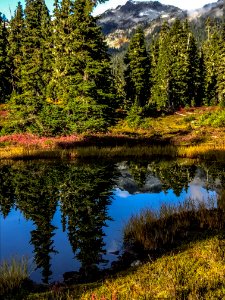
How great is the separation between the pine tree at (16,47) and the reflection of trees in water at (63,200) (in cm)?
4175

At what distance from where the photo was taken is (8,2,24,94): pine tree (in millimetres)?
61031

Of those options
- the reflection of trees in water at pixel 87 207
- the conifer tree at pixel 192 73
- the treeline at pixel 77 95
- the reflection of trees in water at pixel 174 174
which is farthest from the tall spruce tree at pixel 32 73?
the conifer tree at pixel 192 73

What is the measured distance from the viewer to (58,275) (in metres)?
8.11

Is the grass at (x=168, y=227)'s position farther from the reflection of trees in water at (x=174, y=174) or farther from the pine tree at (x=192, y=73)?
the pine tree at (x=192, y=73)

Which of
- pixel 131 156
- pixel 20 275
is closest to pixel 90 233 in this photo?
pixel 20 275

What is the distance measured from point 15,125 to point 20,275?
92.8 feet

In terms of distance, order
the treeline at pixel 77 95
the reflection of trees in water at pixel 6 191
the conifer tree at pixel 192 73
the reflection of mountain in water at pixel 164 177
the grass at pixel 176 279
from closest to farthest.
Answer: the grass at pixel 176 279, the reflection of trees in water at pixel 6 191, the reflection of mountain in water at pixel 164 177, the treeline at pixel 77 95, the conifer tree at pixel 192 73

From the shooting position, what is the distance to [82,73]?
32219 millimetres

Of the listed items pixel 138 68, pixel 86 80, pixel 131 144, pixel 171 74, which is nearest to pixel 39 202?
pixel 131 144

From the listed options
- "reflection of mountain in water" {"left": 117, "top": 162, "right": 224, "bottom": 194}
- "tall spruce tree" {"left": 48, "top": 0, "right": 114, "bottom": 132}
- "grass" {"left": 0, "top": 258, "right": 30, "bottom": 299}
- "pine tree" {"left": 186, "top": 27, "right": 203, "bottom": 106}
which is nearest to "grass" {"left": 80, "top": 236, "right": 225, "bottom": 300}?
"grass" {"left": 0, "top": 258, "right": 30, "bottom": 299}

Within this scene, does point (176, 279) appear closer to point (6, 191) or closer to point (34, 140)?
point (6, 191)

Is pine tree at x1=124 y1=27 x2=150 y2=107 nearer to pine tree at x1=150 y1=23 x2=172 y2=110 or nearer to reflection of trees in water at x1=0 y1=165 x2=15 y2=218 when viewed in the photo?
pine tree at x1=150 y1=23 x2=172 y2=110

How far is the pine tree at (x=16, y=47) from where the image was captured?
2403 inches

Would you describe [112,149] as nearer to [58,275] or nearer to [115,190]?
[115,190]
